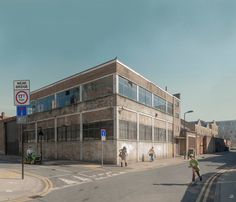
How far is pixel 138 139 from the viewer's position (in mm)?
35344

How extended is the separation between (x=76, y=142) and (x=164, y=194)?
78.0ft

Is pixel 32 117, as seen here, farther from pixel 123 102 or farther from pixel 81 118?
pixel 123 102

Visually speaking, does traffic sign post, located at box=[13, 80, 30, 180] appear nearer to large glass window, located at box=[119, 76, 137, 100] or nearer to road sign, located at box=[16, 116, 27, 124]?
road sign, located at box=[16, 116, 27, 124]

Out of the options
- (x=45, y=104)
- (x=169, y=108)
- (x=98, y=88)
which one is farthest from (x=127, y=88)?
(x=169, y=108)

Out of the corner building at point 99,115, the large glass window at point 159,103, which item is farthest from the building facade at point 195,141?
the corner building at point 99,115

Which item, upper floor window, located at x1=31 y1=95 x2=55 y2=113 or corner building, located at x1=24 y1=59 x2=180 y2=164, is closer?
corner building, located at x1=24 y1=59 x2=180 y2=164

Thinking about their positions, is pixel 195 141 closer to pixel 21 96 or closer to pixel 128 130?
pixel 128 130

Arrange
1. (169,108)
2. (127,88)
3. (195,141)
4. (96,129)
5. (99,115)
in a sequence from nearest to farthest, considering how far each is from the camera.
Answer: (99,115) < (96,129) < (127,88) < (169,108) < (195,141)

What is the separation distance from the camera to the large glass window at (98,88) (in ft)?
104

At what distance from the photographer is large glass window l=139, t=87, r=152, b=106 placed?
37.4m

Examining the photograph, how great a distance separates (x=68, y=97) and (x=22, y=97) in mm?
21399

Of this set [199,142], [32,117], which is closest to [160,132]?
[32,117]

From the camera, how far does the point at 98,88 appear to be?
1294 inches

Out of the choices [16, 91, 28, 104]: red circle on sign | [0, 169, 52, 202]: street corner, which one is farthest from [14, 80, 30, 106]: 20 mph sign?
[0, 169, 52, 202]: street corner
